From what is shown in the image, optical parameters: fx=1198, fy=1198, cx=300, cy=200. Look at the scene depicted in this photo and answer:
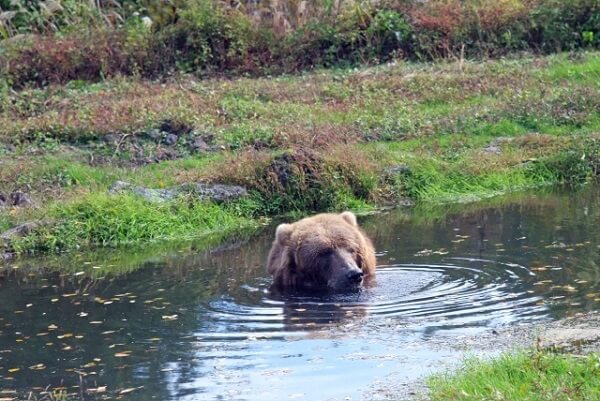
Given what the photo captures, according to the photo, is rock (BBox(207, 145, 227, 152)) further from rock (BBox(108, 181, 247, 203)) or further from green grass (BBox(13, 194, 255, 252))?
green grass (BBox(13, 194, 255, 252))

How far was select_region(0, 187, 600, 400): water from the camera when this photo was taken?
338 inches

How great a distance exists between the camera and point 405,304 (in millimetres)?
10672

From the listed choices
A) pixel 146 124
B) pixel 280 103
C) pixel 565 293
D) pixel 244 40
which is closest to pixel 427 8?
pixel 244 40

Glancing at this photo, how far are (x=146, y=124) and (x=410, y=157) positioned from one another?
463 centimetres

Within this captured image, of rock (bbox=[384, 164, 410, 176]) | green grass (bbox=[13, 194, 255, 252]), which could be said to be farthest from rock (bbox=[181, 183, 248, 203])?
rock (bbox=[384, 164, 410, 176])

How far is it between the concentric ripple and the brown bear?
18 cm

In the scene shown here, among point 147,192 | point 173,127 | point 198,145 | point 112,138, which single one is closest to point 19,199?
point 147,192

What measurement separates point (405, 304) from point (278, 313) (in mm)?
1135

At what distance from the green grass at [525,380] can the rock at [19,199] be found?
9.38 metres

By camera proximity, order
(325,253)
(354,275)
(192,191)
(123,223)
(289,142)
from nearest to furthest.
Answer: (354,275) → (325,253) → (123,223) → (192,191) → (289,142)

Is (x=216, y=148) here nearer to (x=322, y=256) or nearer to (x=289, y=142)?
(x=289, y=142)

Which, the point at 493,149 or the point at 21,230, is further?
the point at 493,149

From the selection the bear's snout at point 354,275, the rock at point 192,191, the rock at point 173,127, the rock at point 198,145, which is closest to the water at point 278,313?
the bear's snout at point 354,275

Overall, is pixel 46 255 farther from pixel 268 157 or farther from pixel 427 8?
pixel 427 8
